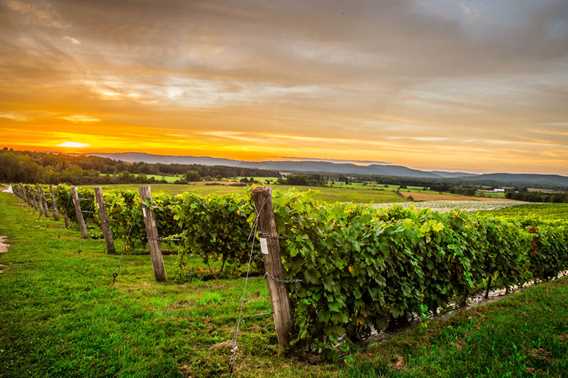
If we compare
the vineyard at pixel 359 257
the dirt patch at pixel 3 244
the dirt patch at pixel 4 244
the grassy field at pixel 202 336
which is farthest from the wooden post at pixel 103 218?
the vineyard at pixel 359 257

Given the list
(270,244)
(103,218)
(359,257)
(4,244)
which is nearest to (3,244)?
(4,244)

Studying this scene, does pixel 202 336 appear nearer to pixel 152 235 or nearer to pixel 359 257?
pixel 359 257

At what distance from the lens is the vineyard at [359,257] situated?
5039 millimetres

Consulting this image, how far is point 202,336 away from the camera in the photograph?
5.71 metres

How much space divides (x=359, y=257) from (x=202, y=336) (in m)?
3.01

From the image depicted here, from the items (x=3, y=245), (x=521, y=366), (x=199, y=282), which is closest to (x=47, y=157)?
(x=3, y=245)

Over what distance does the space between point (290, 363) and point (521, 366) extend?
10.1 ft

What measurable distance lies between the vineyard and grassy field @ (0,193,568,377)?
48 centimetres

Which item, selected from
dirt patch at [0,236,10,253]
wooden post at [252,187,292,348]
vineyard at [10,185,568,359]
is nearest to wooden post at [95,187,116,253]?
dirt patch at [0,236,10,253]

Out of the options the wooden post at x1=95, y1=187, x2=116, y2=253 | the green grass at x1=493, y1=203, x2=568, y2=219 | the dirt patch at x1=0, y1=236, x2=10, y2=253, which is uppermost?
the wooden post at x1=95, y1=187, x2=116, y2=253

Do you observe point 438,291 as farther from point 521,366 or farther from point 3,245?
point 3,245

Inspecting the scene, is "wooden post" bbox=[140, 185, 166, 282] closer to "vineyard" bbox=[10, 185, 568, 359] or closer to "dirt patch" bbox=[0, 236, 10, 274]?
"vineyard" bbox=[10, 185, 568, 359]

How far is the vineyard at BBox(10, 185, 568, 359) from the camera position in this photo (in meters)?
5.04

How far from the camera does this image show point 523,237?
9344 mm
